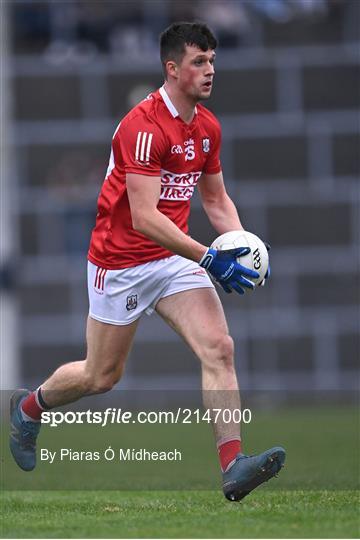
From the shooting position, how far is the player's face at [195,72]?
7.36 metres

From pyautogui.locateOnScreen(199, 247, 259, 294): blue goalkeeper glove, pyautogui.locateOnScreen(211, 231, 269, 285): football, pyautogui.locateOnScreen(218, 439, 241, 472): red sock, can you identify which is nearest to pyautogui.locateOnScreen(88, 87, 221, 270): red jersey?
pyautogui.locateOnScreen(211, 231, 269, 285): football

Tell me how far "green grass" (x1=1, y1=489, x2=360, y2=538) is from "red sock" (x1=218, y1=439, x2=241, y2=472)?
0.22 meters

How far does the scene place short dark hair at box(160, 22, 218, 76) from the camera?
737 cm

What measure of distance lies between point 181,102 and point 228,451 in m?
1.82

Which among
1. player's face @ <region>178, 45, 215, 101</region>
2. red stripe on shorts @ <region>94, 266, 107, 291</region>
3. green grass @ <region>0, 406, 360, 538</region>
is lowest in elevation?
green grass @ <region>0, 406, 360, 538</region>

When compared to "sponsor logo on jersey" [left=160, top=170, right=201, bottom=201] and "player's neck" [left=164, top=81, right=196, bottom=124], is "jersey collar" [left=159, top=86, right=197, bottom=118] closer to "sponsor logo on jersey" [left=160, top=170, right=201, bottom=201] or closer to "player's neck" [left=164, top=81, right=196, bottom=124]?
"player's neck" [left=164, top=81, right=196, bottom=124]

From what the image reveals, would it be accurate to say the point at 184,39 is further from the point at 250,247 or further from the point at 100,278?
the point at 100,278

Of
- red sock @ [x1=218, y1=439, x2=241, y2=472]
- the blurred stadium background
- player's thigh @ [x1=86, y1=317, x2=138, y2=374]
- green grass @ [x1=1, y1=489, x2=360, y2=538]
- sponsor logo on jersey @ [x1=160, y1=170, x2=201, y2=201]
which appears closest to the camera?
green grass @ [x1=1, y1=489, x2=360, y2=538]

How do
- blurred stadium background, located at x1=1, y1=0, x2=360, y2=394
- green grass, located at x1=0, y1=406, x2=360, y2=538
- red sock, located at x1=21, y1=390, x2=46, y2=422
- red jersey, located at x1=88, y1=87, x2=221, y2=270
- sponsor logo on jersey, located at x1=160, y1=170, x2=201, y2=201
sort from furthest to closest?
1. blurred stadium background, located at x1=1, y1=0, x2=360, y2=394
2. red sock, located at x1=21, y1=390, x2=46, y2=422
3. sponsor logo on jersey, located at x1=160, y1=170, x2=201, y2=201
4. red jersey, located at x1=88, y1=87, x2=221, y2=270
5. green grass, located at x1=0, y1=406, x2=360, y2=538

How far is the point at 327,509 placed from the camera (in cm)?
680

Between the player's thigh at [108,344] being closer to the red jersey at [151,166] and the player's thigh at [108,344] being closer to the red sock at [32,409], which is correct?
the red jersey at [151,166]

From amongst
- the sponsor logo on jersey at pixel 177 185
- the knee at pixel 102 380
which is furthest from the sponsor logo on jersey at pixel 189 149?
the knee at pixel 102 380

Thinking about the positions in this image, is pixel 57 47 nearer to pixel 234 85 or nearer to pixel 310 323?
pixel 234 85

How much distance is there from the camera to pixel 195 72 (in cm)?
737
